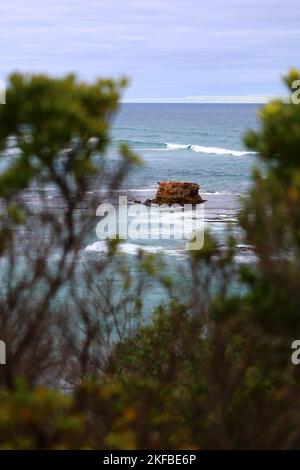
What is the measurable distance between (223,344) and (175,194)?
4887 cm

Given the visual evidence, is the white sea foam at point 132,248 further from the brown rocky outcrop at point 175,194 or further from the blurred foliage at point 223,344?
the blurred foliage at point 223,344

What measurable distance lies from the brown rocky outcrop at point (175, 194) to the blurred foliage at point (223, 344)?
47000mm

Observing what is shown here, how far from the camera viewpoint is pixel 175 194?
58250 mm

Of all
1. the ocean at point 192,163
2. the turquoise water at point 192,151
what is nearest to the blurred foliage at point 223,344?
the ocean at point 192,163

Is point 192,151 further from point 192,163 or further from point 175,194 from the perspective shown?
point 175,194

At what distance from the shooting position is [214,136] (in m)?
142

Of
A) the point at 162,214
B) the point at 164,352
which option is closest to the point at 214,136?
the point at 162,214

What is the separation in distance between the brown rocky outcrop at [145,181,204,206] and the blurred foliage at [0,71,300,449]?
4700cm

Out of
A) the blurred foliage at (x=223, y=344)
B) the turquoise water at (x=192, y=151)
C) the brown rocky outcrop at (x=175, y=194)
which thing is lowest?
the blurred foliage at (x=223, y=344)

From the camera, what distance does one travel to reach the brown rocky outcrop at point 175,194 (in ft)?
190

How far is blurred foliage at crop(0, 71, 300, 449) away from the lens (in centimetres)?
848

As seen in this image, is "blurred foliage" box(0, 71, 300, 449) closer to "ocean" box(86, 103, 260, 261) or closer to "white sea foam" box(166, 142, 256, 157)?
"ocean" box(86, 103, 260, 261)

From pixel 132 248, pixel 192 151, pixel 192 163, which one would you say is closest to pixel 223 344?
pixel 132 248

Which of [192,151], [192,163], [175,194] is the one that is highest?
[192,151]
